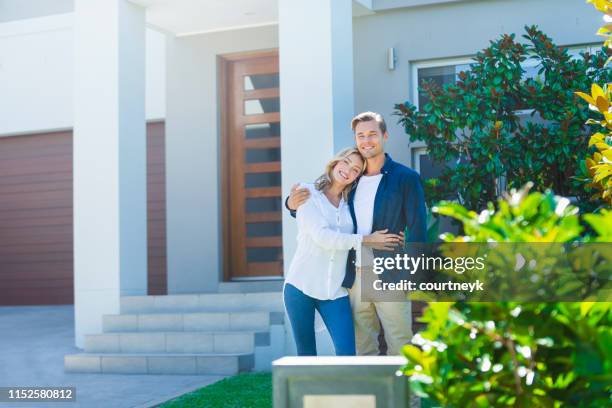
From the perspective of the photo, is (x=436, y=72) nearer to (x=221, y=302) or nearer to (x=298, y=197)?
(x=221, y=302)

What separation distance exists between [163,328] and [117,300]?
66 cm

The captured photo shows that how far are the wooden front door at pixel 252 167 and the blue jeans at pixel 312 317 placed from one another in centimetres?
555

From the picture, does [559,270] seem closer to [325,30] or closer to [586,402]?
[586,402]

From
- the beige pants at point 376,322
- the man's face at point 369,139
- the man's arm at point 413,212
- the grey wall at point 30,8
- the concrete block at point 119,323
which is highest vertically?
the grey wall at point 30,8

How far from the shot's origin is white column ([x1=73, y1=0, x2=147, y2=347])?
8.16m

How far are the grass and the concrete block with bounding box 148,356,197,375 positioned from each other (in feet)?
1.94

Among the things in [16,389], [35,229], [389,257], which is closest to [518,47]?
[389,257]

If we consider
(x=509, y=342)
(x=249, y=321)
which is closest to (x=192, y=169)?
(x=249, y=321)

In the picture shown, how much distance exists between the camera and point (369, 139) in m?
4.28

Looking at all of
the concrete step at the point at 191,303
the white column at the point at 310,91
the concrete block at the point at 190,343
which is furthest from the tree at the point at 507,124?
the concrete block at the point at 190,343

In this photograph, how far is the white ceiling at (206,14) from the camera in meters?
8.83

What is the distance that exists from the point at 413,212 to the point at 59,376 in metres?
4.25

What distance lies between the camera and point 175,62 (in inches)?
397

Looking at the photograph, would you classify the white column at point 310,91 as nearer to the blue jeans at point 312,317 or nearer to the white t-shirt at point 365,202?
the white t-shirt at point 365,202
